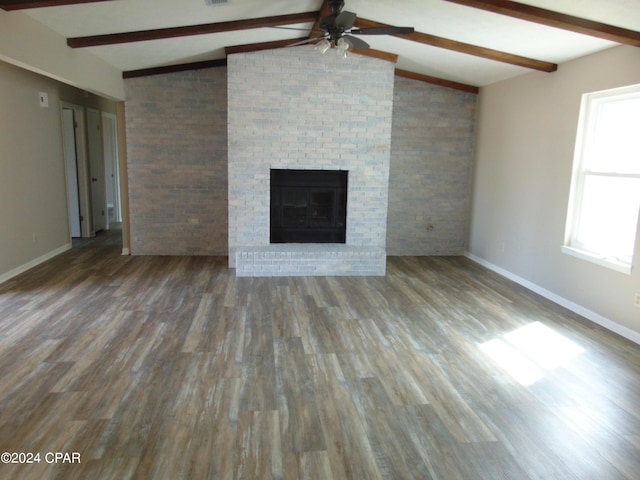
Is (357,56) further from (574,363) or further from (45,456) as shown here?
(45,456)

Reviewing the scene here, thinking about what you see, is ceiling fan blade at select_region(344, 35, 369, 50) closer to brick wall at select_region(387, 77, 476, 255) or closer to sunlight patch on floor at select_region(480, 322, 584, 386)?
brick wall at select_region(387, 77, 476, 255)

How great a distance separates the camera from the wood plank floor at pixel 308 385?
2.28 metres

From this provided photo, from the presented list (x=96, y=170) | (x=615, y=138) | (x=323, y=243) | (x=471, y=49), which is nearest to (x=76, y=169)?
(x=96, y=170)

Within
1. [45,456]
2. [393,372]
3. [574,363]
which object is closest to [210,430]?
[45,456]

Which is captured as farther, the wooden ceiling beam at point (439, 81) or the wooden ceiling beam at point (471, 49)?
the wooden ceiling beam at point (439, 81)

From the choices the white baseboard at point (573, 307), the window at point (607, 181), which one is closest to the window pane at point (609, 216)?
the window at point (607, 181)

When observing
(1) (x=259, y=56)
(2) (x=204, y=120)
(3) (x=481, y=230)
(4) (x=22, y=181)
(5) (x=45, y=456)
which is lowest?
(5) (x=45, y=456)

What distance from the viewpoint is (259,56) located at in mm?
5652

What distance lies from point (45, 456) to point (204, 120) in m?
5.00

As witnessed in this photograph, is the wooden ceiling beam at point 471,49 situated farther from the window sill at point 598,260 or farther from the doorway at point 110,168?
the doorway at point 110,168

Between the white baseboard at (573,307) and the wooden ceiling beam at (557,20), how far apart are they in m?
2.35

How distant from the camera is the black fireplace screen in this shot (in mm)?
6098

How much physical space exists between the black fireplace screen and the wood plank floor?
131cm

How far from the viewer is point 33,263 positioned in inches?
225
